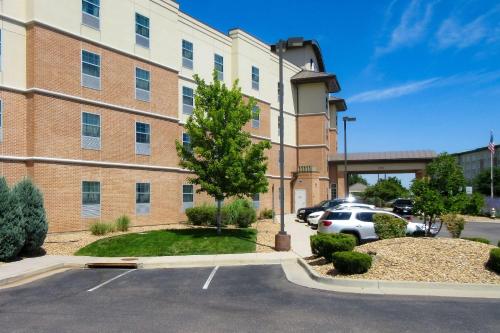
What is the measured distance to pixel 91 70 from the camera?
24031 millimetres

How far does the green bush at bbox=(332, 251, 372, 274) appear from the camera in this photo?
A: 12133 millimetres

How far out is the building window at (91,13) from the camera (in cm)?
2369

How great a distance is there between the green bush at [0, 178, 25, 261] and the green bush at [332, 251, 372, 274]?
38.1 ft

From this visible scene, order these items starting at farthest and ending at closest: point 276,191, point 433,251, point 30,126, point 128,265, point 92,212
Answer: point 276,191, point 92,212, point 30,126, point 128,265, point 433,251

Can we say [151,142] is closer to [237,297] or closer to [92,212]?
[92,212]

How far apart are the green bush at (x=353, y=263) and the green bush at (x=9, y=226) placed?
11602 mm

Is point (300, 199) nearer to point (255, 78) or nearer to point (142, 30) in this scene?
point (255, 78)

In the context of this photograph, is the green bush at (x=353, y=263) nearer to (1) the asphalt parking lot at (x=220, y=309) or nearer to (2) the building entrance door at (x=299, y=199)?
(1) the asphalt parking lot at (x=220, y=309)

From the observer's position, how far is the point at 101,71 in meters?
24.6

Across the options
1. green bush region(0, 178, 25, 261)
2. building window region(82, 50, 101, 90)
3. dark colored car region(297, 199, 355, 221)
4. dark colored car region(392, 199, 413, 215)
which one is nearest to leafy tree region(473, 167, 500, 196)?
dark colored car region(392, 199, 413, 215)

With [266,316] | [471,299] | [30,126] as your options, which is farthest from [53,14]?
[471,299]

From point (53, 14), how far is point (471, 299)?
22.2 metres

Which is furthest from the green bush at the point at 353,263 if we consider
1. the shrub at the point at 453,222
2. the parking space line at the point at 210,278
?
the shrub at the point at 453,222

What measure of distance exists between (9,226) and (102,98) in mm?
10814
